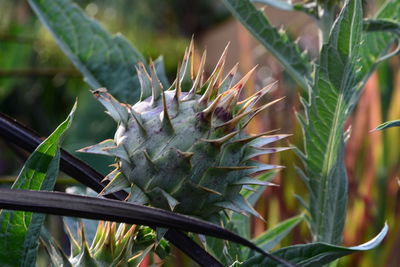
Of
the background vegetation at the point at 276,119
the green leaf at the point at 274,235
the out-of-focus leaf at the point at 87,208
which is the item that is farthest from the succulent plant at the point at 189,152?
the background vegetation at the point at 276,119

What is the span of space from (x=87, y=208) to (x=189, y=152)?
173 mm

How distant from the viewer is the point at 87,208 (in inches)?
19.4

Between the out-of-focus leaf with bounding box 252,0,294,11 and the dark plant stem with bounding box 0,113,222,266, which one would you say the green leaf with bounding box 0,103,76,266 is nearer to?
the dark plant stem with bounding box 0,113,222,266

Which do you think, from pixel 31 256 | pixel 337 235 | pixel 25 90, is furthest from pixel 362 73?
pixel 25 90

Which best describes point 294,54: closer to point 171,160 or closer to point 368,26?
point 368,26

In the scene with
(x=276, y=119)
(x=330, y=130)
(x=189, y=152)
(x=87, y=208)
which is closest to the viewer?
(x=87, y=208)

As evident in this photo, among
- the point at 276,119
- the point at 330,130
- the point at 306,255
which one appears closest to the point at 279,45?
the point at 330,130

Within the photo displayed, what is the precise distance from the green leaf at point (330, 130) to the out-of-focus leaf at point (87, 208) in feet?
1.17

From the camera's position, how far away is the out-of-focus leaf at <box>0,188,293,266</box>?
0.49 m

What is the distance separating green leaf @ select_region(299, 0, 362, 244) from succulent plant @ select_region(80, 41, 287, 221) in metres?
0.16

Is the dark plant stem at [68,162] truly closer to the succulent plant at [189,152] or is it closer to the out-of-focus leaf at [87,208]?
the succulent plant at [189,152]

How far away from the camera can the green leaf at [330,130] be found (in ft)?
2.64

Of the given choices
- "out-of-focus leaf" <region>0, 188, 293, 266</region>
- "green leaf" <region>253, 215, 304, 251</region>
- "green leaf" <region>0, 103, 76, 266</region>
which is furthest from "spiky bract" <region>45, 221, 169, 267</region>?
"green leaf" <region>253, 215, 304, 251</region>

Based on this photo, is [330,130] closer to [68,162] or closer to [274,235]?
[274,235]
